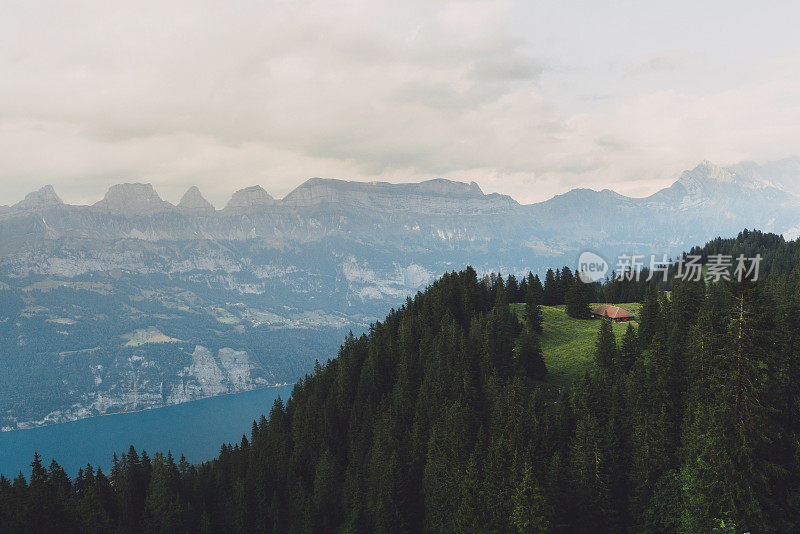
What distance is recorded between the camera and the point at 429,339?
87438mm

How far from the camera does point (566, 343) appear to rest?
8525 cm

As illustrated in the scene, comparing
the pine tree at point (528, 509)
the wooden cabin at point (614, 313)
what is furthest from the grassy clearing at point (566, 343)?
the pine tree at point (528, 509)

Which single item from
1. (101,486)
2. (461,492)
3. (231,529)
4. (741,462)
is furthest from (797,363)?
(101,486)

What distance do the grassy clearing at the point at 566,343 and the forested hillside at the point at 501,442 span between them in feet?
9.90

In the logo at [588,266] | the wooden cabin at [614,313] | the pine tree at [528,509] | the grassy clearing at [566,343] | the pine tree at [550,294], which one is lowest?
the pine tree at [528,509]

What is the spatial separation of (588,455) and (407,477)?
24.7 m

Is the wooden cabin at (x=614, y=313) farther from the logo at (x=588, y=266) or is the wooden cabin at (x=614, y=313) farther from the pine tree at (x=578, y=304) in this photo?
the logo at (x=588, y=266)

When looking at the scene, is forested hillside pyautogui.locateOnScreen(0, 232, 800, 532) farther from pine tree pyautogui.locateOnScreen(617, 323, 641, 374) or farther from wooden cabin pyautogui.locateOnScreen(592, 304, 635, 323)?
wooden cabin pyautogui.locateOnScreen(592, 304, 635, 323)

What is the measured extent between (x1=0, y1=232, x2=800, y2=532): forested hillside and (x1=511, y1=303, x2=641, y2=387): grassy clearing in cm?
302

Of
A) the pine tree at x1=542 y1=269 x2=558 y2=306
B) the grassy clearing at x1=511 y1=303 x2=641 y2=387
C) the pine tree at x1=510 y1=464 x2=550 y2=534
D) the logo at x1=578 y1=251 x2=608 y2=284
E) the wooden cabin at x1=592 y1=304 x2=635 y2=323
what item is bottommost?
the pine tree at x1=510 y1=464 x2=550 y2=534

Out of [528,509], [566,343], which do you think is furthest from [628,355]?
[528,509]

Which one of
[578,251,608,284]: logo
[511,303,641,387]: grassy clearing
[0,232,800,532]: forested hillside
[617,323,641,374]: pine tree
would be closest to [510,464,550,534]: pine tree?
[0,232,800,532]: forested hillside

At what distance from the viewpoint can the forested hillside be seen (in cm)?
3694

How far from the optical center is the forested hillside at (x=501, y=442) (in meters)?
36.9
